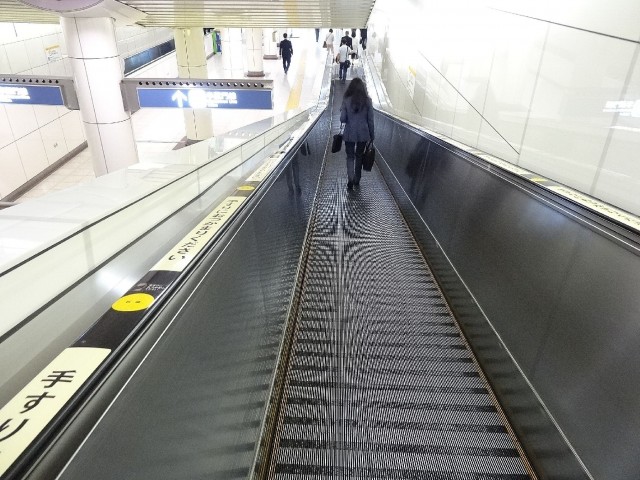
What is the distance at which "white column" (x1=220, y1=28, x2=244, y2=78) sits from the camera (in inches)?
1037

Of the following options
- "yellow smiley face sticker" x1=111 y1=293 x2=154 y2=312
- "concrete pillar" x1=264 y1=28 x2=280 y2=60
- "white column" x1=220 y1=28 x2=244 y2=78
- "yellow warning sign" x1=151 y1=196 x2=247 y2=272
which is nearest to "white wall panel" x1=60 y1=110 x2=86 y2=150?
"white column" x1=220 y1=28 x2=244 y2=78

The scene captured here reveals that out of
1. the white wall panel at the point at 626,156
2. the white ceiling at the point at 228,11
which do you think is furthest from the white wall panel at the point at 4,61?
the white wall panel at the point at 626,156

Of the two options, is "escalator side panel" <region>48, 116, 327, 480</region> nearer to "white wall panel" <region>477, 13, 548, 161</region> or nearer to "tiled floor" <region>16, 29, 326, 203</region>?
"white wall panel" <region>477, 13, 548, 161</region>

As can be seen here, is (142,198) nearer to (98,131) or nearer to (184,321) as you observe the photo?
(184,321)

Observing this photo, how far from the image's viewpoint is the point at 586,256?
197 cm

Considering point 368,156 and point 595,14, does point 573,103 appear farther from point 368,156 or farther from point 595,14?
point 368,156

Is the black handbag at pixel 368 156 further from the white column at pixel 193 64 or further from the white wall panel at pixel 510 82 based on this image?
the white column at pixel 193 64

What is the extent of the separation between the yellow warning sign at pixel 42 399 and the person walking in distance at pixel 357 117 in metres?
5.27

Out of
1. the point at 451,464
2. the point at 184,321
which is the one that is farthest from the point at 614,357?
the point at 184,321

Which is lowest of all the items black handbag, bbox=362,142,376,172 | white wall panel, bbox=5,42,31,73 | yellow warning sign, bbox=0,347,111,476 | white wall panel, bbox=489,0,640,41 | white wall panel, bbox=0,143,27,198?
white wall panel, bbox=0,143,27,198

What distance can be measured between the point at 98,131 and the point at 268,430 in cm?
697

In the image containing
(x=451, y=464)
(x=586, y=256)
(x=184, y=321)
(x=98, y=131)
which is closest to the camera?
(x=184, y=321)

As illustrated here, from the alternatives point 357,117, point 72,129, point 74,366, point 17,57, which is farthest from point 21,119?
A: point 74,366

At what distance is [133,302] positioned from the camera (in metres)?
1.15
